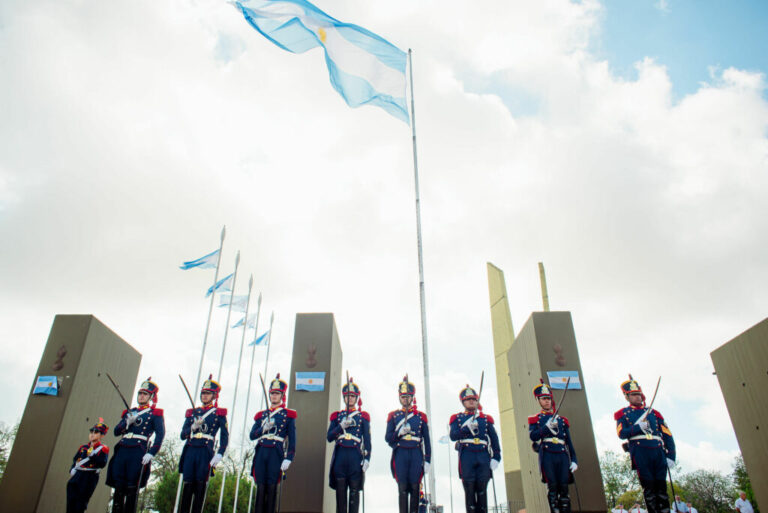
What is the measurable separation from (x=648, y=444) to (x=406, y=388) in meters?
3.74

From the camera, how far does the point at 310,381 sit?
9633 mm

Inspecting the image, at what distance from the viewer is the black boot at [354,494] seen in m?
6.92

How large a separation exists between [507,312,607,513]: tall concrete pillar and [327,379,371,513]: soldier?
12.5 ft

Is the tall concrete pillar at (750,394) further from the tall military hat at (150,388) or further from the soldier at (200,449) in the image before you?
the tall military hat at (150,388)

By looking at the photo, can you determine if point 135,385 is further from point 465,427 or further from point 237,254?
point 465,427

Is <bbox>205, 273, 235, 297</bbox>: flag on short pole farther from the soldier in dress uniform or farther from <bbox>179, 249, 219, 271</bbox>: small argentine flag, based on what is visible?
the soldier in dress uniform

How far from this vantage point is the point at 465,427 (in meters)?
7.09

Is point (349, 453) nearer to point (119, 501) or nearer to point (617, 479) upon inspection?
point (119, 501)

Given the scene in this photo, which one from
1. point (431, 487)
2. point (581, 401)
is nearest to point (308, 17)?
point (431, 487)

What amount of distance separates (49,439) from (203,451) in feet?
10.3

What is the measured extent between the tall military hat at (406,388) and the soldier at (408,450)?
110mm

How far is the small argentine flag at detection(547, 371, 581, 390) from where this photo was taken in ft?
30.1

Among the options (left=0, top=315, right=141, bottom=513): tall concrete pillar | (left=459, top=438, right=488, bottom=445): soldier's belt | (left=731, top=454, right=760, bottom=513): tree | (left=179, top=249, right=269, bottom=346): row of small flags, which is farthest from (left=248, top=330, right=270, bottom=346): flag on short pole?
(left=731, top=454, right=760, bottom=513): tree

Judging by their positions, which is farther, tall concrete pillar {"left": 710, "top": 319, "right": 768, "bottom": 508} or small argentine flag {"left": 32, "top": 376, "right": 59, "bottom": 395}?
small argentine flag {"left": 32, "top": 376, "right": 59, "bottom": 395}
